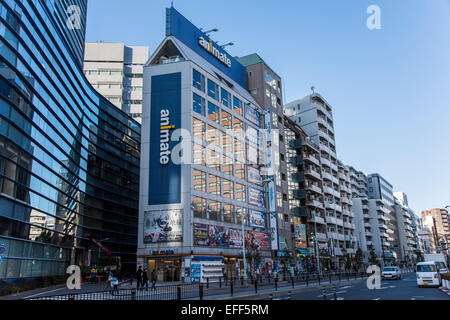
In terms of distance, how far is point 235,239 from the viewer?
57.7 meters

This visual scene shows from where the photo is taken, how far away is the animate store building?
49.6m

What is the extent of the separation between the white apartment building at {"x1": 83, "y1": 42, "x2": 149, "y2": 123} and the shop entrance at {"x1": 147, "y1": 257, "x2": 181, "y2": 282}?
5679 centimetres

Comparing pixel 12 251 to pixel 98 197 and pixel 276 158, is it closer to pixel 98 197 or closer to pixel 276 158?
pixel 98 197

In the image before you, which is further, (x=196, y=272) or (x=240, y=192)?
(x=240, y=192)

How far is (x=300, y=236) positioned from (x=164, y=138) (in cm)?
3877

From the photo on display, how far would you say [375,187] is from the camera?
147375 mm

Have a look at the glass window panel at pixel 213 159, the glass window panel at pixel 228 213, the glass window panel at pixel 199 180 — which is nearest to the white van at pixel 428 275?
the glass window panel at pixel 228 213

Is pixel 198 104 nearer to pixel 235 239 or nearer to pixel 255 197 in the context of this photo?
pixel 255 197

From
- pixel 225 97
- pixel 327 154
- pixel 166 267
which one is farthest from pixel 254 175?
pixel 327 154

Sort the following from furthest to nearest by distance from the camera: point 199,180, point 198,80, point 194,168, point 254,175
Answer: point 254,175, point 198,80, point 199,180, point 194,168

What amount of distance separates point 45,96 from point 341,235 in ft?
252

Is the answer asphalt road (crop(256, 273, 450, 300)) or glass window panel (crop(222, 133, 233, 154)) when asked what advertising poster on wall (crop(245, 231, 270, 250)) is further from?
asphalt road (crop(256, 273, 450, 300))

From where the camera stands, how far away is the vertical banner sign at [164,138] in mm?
51344

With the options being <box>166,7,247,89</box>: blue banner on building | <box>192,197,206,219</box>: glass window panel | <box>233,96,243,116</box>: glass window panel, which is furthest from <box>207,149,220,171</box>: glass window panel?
<box>166,7,247,89</box>: blue banner on building
